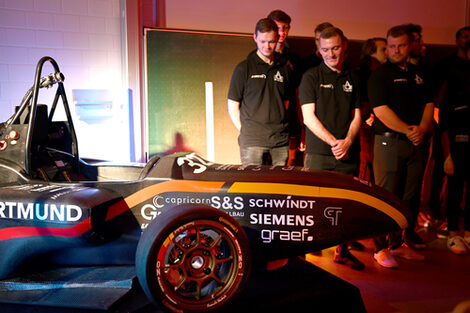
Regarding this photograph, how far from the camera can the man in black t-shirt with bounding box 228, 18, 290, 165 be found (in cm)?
413

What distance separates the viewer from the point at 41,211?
2555mm

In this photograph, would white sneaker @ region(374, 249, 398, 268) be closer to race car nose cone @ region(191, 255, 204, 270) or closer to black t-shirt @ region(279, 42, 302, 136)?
black t-shirt @ region(279, 42, 302, 136)

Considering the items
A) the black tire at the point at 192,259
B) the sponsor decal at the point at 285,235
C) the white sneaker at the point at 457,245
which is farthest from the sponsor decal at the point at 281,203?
the white sneaker at the point at 457,245

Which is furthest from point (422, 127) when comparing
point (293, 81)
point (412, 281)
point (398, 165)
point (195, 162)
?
point (195, 162)

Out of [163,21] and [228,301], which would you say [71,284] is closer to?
[228,301]

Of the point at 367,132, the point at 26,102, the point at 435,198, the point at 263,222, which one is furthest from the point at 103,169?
the point at 435,198

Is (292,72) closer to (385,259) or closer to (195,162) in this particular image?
(385,259)

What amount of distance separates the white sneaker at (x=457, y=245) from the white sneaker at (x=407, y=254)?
1.40 feet

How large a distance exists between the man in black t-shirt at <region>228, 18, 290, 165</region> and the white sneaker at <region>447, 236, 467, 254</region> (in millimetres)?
1855

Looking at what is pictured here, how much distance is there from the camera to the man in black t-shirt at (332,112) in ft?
13.1

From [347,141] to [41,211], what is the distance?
2.49 meters

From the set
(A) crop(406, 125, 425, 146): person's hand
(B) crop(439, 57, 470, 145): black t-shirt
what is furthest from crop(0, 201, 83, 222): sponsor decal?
(B) crop(439, 57, 470, 145): black t-shirt

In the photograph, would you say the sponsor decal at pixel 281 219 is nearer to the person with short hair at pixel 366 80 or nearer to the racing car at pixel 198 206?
the racing car at pixel 198 206

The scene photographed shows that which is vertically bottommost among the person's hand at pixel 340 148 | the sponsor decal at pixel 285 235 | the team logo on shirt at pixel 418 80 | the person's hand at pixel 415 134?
the sponsor decal at pixel 285 235
